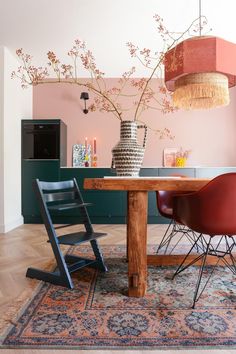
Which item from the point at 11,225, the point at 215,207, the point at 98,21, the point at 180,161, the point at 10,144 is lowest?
the point at 11,225

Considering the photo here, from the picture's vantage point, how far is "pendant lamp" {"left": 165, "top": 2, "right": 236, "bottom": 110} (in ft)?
5.95

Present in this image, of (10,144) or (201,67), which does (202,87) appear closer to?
(201,67)

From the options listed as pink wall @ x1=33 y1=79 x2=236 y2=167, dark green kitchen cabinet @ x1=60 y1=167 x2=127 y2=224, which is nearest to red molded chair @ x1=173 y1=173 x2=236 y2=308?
dark green kitchen cabinet @ x1=60 y1=167 x2=127 y2=224

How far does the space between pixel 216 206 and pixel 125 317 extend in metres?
0.79

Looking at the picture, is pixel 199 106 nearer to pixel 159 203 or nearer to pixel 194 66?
pixel 194 66

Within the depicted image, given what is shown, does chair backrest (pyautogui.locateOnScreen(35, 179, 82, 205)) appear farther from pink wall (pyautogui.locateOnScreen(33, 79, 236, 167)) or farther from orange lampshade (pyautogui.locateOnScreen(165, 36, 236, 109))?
pink wall (pyautogui.locateOnScreen(33, 79, 236, 167))

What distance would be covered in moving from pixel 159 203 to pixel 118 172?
0.95 meters

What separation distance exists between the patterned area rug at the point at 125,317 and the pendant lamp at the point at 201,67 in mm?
1362

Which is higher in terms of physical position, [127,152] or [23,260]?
[127,152]

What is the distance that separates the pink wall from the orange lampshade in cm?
287

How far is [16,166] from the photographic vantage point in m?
4.26

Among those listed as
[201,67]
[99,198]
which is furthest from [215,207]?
[99,198]

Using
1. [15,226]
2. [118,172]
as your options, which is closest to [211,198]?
Answer: [118,172]

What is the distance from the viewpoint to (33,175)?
4402mm
